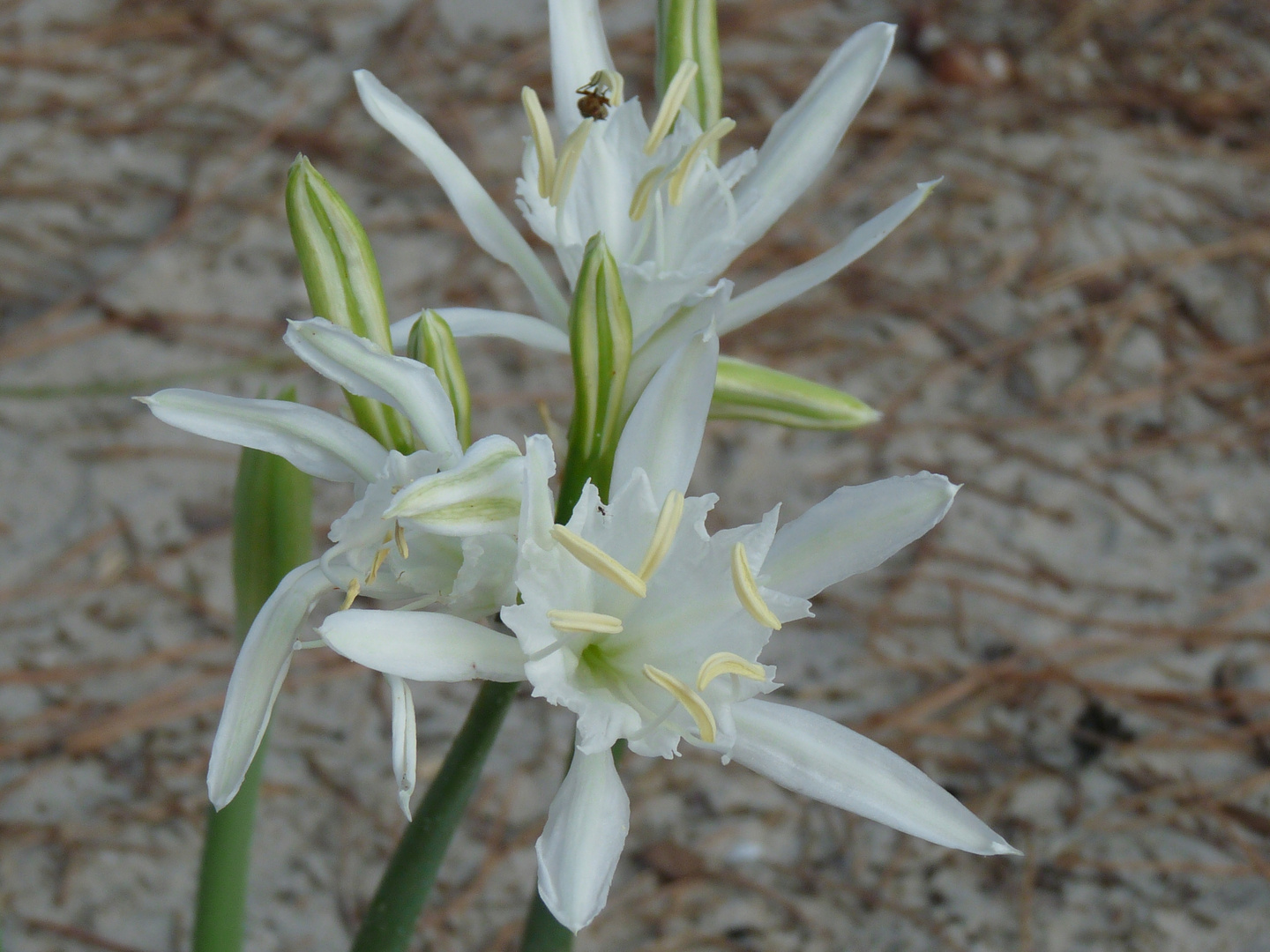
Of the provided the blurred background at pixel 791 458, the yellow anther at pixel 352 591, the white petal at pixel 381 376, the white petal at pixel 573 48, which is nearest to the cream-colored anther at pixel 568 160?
the white petal at pixel 573 48

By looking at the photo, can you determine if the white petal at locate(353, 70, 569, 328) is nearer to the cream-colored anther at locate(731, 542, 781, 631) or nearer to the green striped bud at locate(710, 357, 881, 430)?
the green striped bud at locate(710, 357, 881, 430)

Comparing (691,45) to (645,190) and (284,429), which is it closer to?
(645,190)

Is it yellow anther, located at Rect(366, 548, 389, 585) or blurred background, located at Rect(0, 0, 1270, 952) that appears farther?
blurred background, located at Rect(0, 0, 1270, 952)

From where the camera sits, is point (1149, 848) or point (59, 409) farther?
point (59, 409)

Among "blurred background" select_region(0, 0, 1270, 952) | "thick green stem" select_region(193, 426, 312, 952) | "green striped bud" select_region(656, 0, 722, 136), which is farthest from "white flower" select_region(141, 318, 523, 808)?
"blurred background" select_region(0, 0, 1270, 952)

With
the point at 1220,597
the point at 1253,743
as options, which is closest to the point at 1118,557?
the point at 1220,597

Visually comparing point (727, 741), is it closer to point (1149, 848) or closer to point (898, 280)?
point (1149, 848)

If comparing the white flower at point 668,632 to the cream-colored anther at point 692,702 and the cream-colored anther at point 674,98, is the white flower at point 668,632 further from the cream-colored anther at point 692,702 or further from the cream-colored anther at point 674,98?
the cream-colored anther at point 674,98
